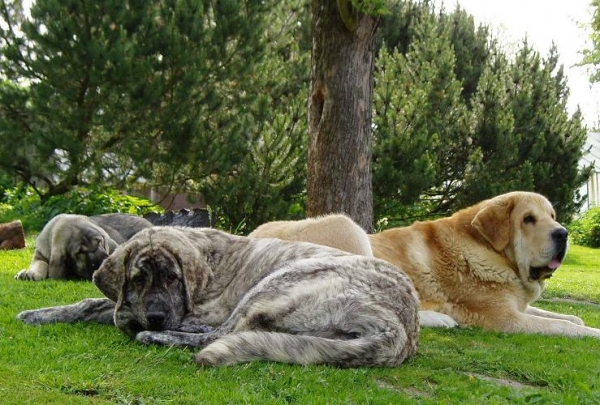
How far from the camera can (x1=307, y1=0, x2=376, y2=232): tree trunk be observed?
9328mm

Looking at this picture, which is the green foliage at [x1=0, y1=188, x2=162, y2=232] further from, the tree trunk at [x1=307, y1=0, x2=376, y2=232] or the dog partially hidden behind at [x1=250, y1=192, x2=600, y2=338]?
the dog partially hidden behind at [x1=250, y1=192, x2=600, y2=338]

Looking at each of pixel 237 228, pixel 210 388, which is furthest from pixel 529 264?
pixel 237 228

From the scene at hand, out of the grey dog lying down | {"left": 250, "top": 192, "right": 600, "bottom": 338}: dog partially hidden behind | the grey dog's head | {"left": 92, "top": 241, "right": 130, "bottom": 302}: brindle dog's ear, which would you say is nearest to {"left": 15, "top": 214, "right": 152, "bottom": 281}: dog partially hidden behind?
{"left": 250, "top": 192, "right": 600, "bottom": 338}: dog partially hidden behind

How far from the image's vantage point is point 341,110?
9320 millimetres

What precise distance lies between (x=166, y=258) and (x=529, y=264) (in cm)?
379

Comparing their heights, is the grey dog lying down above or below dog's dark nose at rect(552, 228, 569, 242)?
below

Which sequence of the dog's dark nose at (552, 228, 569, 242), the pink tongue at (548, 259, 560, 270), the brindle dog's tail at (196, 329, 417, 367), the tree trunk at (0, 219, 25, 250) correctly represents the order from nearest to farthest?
the brindle dog's tail at (196, 329, 417, 367), the dog's dark nose at (552, 228, 569, 242), the pink tongue at (548, 259, 560, 270), the tree trunk at (0, 219, 25, 250)

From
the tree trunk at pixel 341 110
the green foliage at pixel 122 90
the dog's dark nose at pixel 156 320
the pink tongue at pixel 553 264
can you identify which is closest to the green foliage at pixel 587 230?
the green foliage at pixel 122 90

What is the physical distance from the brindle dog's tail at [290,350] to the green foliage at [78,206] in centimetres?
1122

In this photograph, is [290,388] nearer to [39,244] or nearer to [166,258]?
[166,258]

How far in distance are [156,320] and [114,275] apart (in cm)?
57

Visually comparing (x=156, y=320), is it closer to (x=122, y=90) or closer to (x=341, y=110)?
(x=341, y=110)

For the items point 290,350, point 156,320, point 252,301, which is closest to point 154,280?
point 156,320

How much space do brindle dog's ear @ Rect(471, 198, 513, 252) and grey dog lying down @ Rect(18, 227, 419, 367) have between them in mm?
2493
